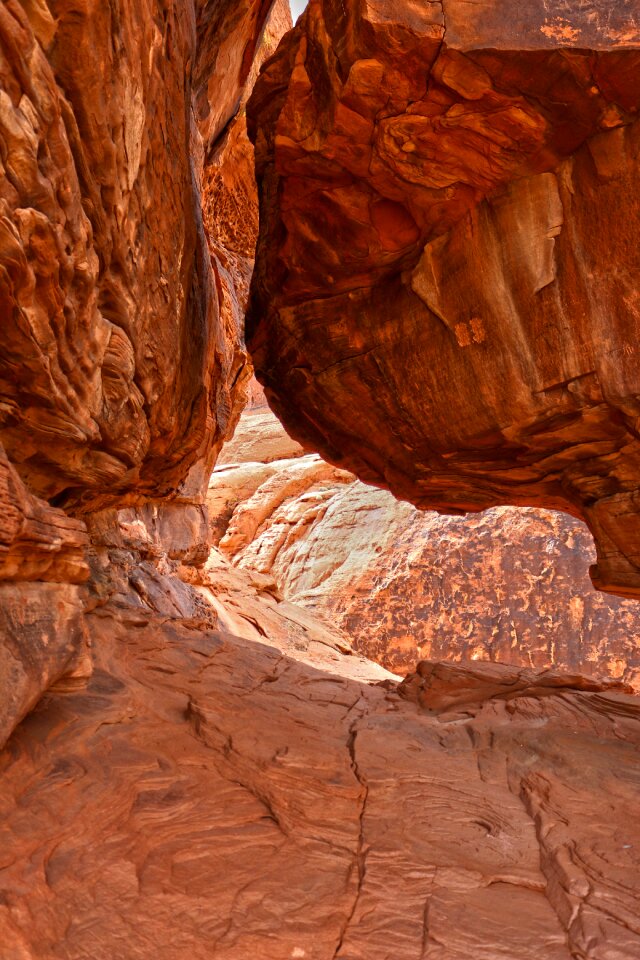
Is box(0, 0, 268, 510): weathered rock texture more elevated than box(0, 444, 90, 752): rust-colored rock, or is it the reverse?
box(0, 0, 268, 510): weathered rock texture

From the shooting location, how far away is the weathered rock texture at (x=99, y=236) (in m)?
4.08

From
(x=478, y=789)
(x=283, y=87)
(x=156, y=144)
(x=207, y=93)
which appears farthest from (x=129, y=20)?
(x=478, y=789)

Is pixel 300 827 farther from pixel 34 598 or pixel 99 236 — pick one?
pixel 99 236

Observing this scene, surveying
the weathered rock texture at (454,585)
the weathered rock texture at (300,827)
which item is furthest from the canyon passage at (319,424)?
the weathered rock texture at (454,585)

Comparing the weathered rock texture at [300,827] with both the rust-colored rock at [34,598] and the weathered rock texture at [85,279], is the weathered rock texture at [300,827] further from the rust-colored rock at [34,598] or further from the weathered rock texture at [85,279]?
the weathered rock texture at [85,279]

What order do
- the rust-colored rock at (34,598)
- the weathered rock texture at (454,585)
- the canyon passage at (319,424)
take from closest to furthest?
the canyon passage at (319,424), the rust-colored rock at (34,598), the weathered rock texture at (454,585)

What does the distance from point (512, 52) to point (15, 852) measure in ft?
26.8

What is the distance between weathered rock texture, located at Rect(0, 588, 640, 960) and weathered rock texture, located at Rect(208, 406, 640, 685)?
13441mm

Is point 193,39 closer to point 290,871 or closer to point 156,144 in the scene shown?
point 156,144

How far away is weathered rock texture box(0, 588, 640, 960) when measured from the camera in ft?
10.8

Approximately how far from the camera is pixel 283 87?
763 cm

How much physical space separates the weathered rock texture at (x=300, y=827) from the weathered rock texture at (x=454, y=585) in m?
13.4

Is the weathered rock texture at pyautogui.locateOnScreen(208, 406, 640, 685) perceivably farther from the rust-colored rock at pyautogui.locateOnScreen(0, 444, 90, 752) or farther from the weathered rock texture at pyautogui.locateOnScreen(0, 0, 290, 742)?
the rust-colored rock at pyautogui.locateOnScreen(0, 444, 90, 752)

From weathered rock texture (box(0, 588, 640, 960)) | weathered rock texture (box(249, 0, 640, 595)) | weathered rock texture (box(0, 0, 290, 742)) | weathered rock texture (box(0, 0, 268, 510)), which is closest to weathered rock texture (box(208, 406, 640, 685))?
weathered rock texture (box(249, 0, 640, 595))
